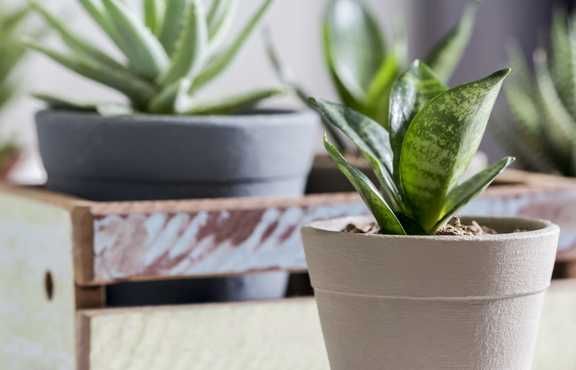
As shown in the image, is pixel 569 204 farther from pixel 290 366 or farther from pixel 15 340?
pixel 15 340

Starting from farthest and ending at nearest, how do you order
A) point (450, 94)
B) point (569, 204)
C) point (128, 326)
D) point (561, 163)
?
point (561, 163) < point (569, 204) < point (128, 326) < point (450, 94)

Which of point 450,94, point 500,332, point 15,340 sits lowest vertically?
point 15,340

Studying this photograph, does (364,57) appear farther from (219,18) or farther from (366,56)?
(219,18)

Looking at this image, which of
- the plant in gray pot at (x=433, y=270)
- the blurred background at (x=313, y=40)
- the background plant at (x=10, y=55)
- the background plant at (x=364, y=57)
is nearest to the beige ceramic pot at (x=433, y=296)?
the plant in gray pot at (x=433, y=270)

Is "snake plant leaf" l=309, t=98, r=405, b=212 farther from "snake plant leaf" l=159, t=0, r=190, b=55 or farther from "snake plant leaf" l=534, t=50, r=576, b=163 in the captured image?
"snake plant leaf" l=534, t=50, r=576, b=163

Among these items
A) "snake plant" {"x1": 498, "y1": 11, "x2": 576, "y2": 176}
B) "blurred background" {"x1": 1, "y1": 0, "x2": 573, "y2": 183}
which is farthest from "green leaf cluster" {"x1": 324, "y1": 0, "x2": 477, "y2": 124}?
"blurred background" {"x1": 1, "y1": 0, "x2": 573, "y2": 183}

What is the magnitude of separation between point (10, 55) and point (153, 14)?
0.92 metres

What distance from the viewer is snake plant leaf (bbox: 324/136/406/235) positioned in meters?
0.44

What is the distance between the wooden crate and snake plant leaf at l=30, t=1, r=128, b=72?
12 cm

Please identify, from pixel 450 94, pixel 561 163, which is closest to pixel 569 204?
pixel 561 163

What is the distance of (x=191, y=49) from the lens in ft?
2.19

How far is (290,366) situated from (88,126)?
199 mm

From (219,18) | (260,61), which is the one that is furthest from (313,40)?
(219,18)

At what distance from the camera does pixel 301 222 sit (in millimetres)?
623
